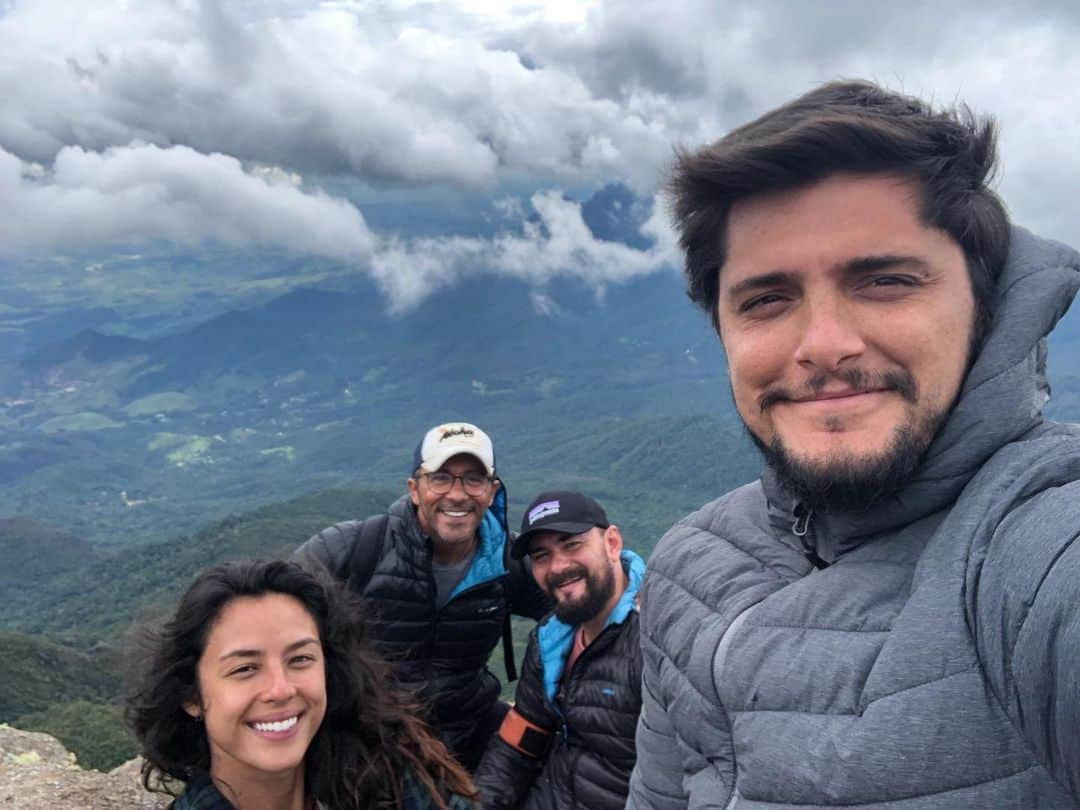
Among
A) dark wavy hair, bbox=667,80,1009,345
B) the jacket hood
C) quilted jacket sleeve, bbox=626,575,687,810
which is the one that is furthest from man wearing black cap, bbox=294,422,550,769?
the jacket hood

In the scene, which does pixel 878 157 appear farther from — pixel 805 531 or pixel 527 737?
pixel 527 737

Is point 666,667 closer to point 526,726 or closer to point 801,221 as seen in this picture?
point 801,221

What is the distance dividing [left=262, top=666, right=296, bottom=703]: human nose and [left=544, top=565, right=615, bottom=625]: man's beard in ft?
9.85

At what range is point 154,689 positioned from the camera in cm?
547

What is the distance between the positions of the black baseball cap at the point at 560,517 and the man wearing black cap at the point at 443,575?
2.12 ft

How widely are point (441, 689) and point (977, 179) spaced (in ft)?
25.3

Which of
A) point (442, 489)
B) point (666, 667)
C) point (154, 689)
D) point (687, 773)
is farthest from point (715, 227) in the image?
point (442, 489)

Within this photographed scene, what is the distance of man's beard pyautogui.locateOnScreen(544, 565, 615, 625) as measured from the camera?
745 centimetres

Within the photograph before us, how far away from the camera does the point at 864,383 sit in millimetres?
2471

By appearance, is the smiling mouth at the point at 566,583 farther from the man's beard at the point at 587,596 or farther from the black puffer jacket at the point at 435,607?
the black puffer jacket at the point at 435,607

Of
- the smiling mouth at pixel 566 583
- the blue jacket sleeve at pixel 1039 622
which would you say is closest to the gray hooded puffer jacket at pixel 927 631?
the blue jacket sleeve at pixel 1039 622

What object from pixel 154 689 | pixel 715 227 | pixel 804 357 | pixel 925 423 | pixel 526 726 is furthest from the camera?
pixel 526 726

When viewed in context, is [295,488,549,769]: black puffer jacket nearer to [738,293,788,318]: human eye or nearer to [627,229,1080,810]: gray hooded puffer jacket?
[627,229,1080,810]: gray hooded puffer jacket

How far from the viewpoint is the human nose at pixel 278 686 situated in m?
5.16
